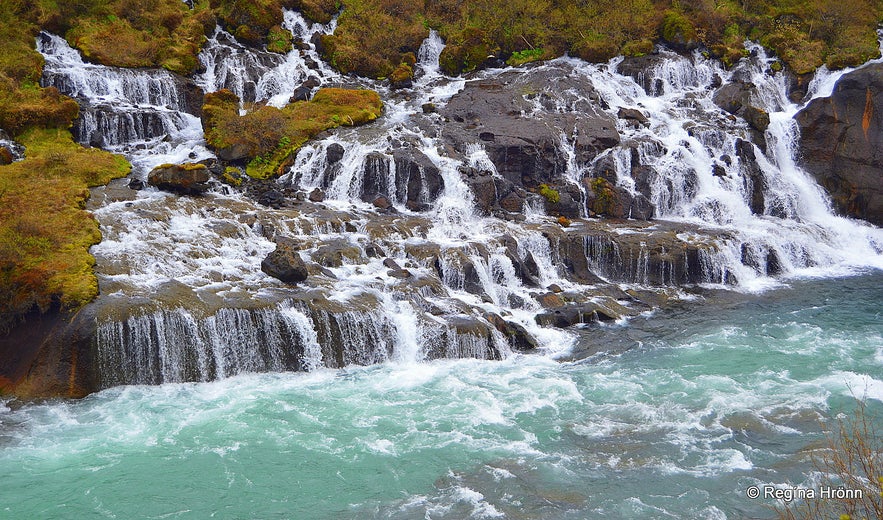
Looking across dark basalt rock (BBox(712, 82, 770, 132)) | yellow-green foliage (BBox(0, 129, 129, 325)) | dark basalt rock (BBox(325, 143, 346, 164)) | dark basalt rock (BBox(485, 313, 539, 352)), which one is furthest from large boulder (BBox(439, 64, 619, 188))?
yellow-green foliage (BBox(0, 129, 129, 325))

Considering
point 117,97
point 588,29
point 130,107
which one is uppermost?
point 588,29

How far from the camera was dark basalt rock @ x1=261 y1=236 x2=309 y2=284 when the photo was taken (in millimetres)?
19094

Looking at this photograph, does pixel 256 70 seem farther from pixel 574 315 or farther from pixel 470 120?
pixel 574 315

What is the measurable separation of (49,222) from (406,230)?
11.0m

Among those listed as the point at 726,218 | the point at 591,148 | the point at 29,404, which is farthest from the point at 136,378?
the point at 726,218

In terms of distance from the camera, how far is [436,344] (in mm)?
18266

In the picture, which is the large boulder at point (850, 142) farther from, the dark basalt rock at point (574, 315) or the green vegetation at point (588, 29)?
the dark basalt rock at point (574, 315)

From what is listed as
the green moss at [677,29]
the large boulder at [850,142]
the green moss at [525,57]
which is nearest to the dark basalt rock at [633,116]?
the large boulder at [850,142]

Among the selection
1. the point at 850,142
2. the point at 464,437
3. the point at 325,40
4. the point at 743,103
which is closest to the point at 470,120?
the point at 325,40

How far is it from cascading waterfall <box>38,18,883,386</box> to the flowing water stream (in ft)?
0.33

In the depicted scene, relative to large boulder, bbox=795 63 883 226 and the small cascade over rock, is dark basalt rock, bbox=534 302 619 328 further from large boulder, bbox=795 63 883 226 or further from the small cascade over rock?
the small cascade over rock

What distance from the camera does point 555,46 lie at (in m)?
38.0

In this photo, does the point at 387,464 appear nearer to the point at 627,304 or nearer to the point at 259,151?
the point at 627,304

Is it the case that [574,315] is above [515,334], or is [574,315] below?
above
